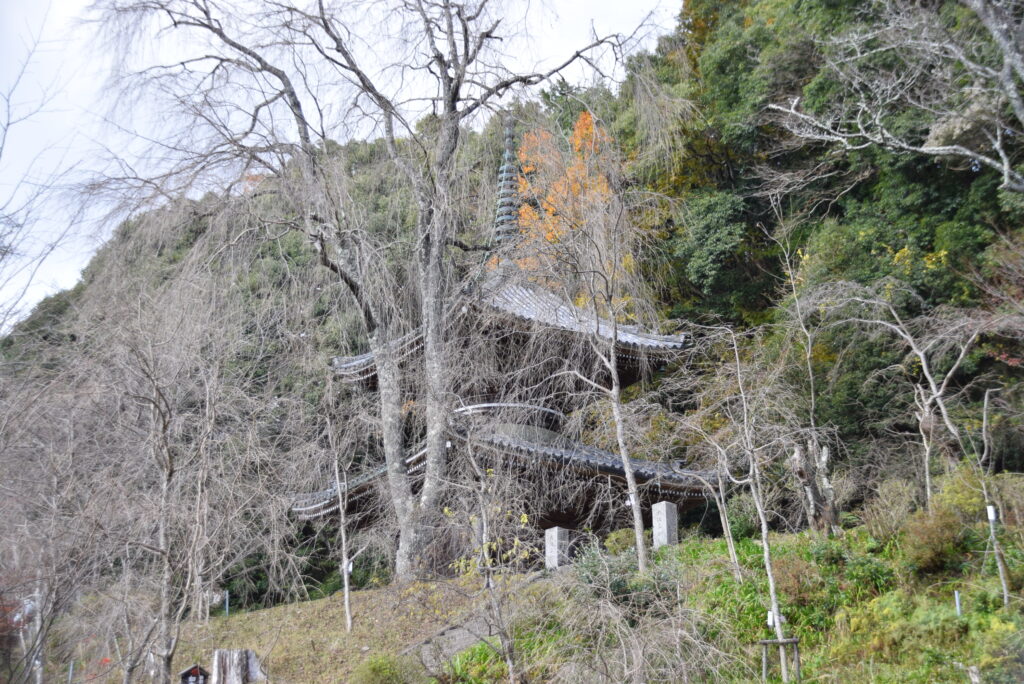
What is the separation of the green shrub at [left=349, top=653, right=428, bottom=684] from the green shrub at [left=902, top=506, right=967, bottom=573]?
5666mm

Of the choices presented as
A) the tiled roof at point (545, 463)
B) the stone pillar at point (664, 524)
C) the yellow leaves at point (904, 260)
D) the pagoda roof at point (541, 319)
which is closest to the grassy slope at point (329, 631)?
the tiled roof at point (545, 463)

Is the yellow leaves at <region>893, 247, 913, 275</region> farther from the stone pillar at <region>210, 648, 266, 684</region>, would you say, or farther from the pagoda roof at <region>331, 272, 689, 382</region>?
the stone pillar at <region>210, 648, 266, 684</region>

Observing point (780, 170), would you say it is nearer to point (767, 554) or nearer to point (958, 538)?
point (958, 538)

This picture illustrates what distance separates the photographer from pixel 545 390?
443 inches

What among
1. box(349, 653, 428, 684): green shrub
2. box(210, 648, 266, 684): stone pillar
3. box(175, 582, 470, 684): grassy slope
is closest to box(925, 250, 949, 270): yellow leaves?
box(175, 582, 470, 684): grassy slope

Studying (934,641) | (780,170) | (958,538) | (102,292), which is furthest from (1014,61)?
(780,170)

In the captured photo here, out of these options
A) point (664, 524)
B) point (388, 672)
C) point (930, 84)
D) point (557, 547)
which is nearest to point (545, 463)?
point (557, 547)

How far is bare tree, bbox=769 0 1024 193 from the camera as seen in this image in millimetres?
11133

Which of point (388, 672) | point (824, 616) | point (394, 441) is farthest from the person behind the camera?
point (394, 441)

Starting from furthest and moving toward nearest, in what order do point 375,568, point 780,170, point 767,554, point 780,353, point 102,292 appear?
point 780,170 → point 375,568 → point 780,353 → point 102,292 → point 767,554

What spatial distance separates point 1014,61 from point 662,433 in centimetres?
624

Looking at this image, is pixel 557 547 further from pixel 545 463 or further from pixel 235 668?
pixel 235 668

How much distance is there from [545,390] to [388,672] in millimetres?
4262

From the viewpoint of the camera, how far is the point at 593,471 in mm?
12234
